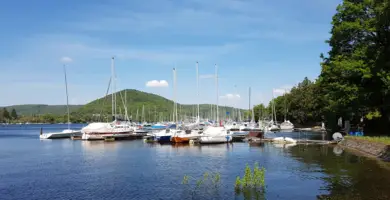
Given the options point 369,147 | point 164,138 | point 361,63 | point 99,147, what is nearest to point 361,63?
point 361,63

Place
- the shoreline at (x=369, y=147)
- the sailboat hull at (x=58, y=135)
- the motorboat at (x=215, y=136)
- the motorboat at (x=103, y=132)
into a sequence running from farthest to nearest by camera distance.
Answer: the sailboat hull at (x=58, y=135), the motorboat at (x=103, y=132), the motorboat at (x=215, y=136), the shoreline at (x=369, y=147)

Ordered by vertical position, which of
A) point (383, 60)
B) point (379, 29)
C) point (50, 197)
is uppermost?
point (379, 29)

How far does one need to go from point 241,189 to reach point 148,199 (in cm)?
599

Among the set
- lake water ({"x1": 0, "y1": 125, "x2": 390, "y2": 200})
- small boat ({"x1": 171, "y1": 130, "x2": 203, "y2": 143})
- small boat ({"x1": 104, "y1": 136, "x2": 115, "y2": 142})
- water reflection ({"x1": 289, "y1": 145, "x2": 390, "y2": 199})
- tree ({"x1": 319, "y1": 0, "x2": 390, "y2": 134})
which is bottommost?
lake water ({"x1": 0, "y1": 125, "x2": 390, "y2": 200})

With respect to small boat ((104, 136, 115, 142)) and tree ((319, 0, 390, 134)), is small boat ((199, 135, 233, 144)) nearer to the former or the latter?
tree ((319, 0, 390, 134))

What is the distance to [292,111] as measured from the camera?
433 feet

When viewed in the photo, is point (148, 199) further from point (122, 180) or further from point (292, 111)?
point (292, 111)

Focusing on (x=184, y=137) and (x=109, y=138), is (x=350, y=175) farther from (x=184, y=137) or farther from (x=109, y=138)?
(x=109, y=138)

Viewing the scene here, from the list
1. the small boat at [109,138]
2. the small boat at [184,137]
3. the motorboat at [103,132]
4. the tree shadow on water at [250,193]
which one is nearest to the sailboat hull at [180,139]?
the small boat at [184,137]

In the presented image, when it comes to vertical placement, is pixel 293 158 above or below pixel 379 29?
below

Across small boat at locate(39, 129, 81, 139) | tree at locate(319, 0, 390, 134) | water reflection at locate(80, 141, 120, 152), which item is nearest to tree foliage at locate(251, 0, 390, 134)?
tree at locate(319, 0, 390, 134)

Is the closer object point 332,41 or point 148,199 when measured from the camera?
point 148,199

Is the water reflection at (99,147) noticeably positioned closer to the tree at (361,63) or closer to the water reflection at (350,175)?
the water reflection at (350,175)


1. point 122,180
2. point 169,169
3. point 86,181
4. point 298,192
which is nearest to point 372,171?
point 298,192
